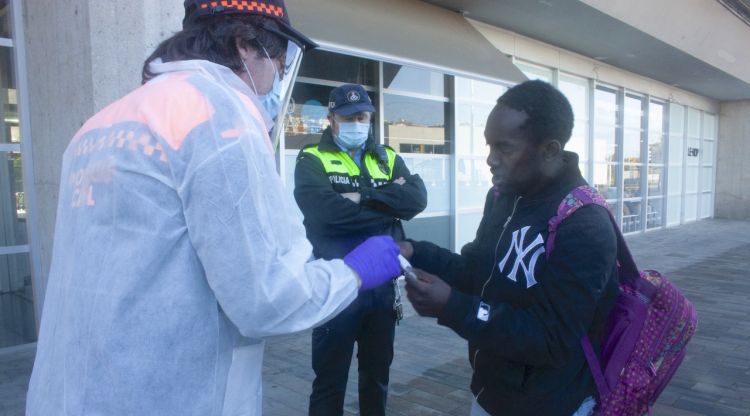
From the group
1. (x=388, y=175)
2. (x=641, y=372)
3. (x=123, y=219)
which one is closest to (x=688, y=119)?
(x=388, y=175)

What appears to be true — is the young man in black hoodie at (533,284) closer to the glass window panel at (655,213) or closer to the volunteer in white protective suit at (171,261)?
the volunteer in white protective suit at (171,261)

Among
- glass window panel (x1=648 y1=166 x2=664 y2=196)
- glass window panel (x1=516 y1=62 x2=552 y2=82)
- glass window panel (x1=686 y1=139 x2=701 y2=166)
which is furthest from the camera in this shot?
glass window panel (x1=686 y1=139 x2=701 y2=166)

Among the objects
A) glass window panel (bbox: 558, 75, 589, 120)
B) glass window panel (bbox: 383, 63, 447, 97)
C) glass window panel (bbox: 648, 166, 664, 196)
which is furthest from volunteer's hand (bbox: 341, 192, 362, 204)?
glass window panel (bbox: 648, 166, 664, 196)

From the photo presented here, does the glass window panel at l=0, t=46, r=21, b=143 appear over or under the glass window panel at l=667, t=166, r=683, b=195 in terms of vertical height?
over

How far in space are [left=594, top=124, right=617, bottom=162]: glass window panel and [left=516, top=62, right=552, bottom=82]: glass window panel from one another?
2317 millimetres

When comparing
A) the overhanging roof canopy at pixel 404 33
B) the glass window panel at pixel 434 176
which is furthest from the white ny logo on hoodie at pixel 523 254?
the glass window panel at pixel 434 176

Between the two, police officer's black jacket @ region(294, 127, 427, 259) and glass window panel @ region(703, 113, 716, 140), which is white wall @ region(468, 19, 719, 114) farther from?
police officer's black jacket @ region(294, 127, 427, 259)

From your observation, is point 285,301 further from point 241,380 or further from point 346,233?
point 346,233

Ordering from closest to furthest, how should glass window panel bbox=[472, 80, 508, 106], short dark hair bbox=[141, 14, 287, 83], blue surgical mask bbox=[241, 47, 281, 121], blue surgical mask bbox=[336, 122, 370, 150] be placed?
short dark hair bbox=[141, 14, 287, 83], blue surgical mask bbox=[241, 47, 281, 121], blue surgical mask bbox=[336, 122, 370, 150], glass window panel bbox=[472, 80, 508, 106]

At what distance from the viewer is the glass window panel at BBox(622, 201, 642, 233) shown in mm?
13182

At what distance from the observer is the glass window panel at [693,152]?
16.3 meters

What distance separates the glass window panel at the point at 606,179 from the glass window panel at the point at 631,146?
0.61 metres

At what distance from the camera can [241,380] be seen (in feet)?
4.04

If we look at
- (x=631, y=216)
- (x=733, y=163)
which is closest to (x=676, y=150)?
(x=733, y=163)
